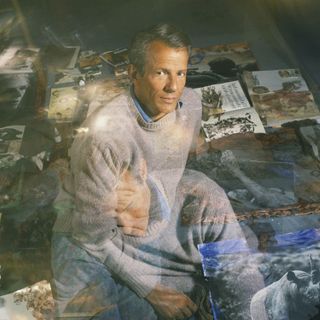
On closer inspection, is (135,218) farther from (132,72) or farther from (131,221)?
(132,72)

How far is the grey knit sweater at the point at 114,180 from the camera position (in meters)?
1.73

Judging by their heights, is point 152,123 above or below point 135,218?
above

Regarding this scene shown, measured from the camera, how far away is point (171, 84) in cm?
174

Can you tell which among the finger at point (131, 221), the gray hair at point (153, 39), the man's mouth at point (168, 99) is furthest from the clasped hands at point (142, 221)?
the gray hair at point (153, 39)

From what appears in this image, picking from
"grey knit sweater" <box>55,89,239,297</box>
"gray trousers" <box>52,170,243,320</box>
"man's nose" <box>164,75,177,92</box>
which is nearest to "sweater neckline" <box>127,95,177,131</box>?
"grey knit sweater" <box>55,89,239,297</box>

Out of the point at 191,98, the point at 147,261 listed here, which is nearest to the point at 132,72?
the point at 191,98

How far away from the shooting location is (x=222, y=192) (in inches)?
77.3

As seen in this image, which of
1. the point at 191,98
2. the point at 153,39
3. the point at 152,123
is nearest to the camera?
the point at 153,39

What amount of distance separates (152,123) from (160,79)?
0.60ft

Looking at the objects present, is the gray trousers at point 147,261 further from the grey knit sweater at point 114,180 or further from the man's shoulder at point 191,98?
the man's shoulder at point 191,98

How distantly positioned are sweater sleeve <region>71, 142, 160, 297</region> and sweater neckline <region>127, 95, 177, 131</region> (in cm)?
17

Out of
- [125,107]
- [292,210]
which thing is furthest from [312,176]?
[125,107]

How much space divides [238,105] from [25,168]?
1.06m

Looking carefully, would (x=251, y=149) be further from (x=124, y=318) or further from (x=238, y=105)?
(x=124, y=318)
